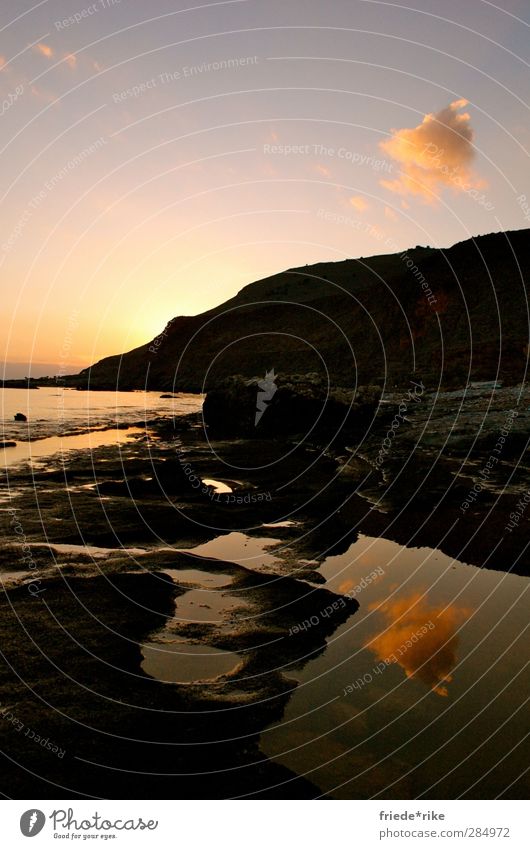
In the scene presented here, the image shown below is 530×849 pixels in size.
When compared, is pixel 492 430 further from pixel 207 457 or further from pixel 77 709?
pixel 77 709

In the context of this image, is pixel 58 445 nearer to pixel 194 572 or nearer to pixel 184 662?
pixel 194 572

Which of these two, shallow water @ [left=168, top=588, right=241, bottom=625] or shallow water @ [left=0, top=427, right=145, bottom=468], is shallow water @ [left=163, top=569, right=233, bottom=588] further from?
shallow water @ [left=0, top=427, right=145, bottom=468]

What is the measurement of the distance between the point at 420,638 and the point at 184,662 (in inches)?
149

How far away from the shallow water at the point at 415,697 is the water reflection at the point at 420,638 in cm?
2

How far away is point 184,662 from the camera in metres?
7.76

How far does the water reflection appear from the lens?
25.1 ft

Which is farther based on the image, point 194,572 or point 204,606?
point 194,572

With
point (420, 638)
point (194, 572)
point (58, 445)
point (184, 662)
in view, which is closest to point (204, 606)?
point (194, 572)

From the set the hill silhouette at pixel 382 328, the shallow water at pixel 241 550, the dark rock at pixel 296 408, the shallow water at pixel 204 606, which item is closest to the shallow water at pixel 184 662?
the shallow water at pixel 204 606

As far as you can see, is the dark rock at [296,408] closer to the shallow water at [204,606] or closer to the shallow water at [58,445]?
the shallow water at [58,445]

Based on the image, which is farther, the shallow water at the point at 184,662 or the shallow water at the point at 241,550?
the shallow water at the point at 241,550

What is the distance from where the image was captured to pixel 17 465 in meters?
24.5

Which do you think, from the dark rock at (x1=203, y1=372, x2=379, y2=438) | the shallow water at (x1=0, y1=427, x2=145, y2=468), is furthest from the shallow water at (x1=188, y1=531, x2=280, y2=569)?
the dark rock at (x1=203, y1=372, x2=379, y2=438)

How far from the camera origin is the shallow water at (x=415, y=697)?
18.7ft
